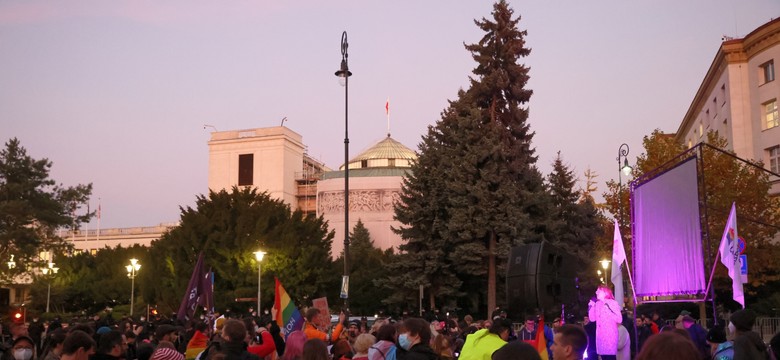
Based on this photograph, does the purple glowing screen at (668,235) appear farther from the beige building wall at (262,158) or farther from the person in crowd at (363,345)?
the beige building wall at (262,158)

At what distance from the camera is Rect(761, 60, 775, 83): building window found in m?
47.3

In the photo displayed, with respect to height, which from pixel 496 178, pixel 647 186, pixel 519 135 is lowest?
pixel 647 186

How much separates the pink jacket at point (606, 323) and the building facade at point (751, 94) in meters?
36.9

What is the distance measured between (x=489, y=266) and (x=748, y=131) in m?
19.3

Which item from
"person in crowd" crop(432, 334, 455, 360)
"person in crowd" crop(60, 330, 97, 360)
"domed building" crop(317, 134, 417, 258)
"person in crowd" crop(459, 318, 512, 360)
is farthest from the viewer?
"domed building" crop(317, 134, 417, 258)

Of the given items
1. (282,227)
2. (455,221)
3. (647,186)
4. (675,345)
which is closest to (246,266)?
(282,227)

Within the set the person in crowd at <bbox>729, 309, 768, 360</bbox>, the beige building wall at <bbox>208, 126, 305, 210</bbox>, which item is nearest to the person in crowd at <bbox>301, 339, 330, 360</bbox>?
the person in crowd at <bbox>729, 309, 768, 360</bbox>

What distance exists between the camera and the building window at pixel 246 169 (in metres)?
99.4

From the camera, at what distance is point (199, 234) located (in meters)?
49.4

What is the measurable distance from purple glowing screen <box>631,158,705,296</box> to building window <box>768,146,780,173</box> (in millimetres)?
32608

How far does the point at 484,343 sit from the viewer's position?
353 inches

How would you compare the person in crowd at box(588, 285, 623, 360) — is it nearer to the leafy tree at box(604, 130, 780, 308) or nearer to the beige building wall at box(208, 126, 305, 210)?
the leafy tree at box(604, 130, 780, 308)

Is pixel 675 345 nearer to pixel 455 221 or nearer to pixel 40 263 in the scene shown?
pixel 455 221

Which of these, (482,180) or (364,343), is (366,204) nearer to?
(482,180)
